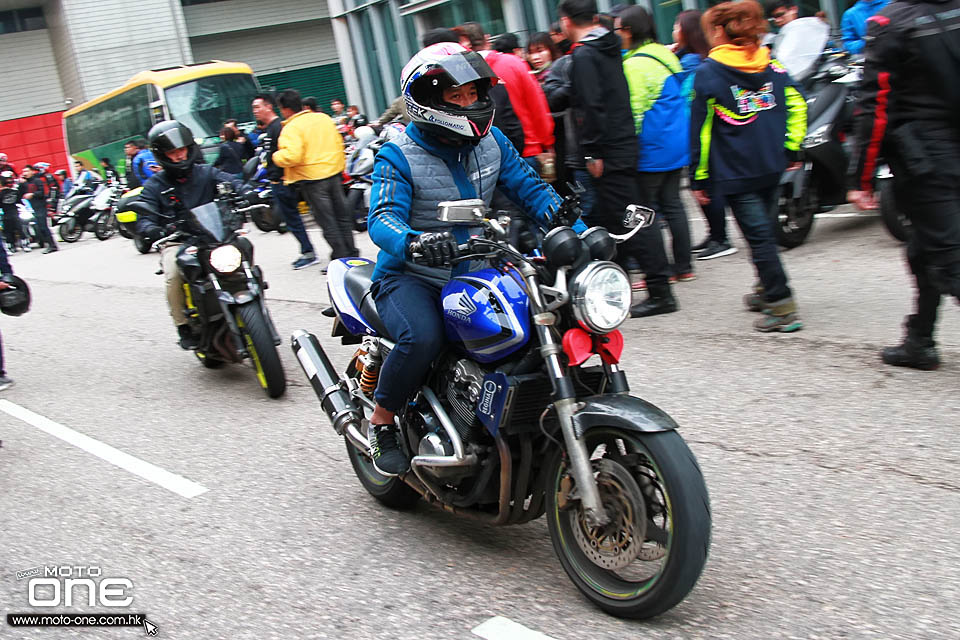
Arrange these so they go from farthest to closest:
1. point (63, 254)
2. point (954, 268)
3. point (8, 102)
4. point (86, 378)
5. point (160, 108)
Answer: point (8, 102) → point (160, 108) → point (63, 254) → point (86, 378) → point (954, 268)

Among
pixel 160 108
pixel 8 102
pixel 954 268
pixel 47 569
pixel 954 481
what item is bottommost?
pixel 954 481

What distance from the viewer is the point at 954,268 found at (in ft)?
16.0

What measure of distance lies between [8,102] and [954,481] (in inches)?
1755

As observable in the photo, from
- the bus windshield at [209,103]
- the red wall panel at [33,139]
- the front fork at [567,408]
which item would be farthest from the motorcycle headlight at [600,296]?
the red wall panel at [33,139]

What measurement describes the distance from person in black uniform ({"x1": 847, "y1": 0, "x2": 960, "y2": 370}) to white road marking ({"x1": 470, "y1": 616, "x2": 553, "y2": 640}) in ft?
9.67

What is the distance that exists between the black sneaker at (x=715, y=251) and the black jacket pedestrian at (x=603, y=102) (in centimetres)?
197

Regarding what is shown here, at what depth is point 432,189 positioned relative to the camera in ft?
12.4

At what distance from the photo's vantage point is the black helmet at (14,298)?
7.20m

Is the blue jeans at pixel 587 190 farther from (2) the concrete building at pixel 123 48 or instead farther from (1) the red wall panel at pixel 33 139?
(1) the red wall panel at pixel 33 139

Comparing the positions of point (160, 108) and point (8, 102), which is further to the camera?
point (8, 102)

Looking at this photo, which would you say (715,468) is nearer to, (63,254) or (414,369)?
(414,369)

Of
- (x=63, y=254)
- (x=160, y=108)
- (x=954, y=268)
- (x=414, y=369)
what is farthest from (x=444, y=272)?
(x=160, y=108)

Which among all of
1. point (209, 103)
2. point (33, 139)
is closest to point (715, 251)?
point (209, 103)

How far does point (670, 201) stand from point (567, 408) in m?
4.98
